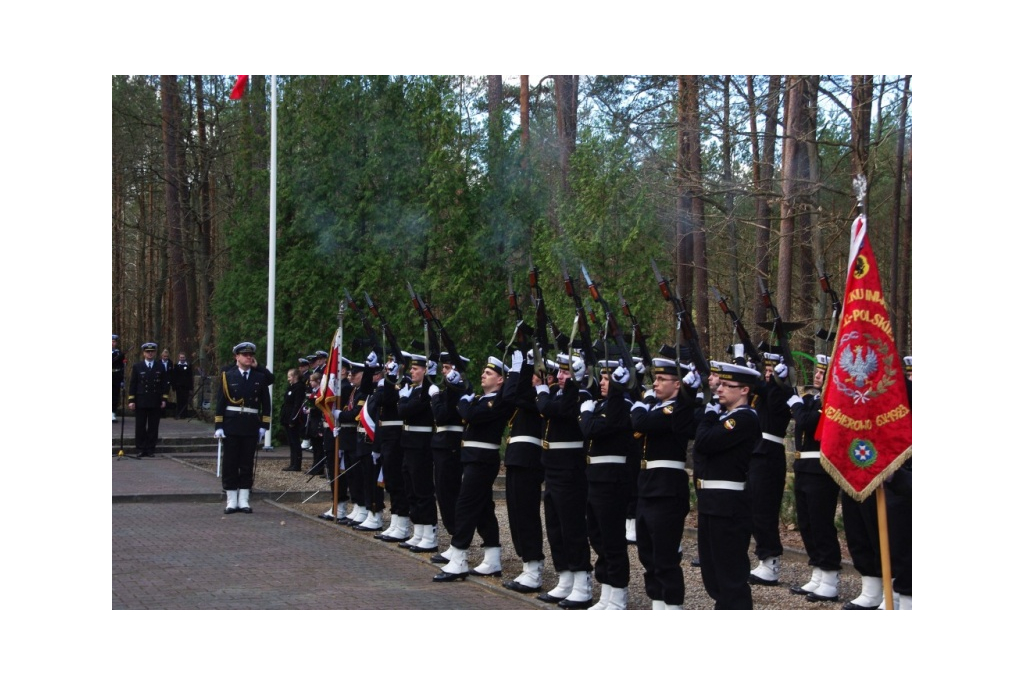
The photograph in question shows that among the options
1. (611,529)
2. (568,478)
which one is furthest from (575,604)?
(568,478)

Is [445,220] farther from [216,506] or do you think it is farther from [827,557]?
[827,557]

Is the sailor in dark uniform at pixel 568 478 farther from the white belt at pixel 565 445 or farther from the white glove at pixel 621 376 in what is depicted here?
the white glove at pixel 621 376

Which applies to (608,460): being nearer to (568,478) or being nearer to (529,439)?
(568,478)

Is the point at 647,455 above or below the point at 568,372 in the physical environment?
below

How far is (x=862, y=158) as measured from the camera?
11820 mm

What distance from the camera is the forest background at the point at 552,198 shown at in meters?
13.8

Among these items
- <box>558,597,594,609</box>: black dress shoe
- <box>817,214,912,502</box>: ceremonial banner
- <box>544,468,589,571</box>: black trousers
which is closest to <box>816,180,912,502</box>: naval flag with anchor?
<box>817,214,912,502</box>: ceremonial banner

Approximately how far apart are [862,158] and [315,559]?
7.20 m

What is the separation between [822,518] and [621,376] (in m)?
1.97

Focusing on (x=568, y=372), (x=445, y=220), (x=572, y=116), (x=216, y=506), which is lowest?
(x=216, y=506)

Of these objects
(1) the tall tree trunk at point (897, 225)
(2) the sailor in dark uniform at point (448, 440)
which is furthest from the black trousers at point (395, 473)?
(1) the tall tree trunk at point (897, 225)

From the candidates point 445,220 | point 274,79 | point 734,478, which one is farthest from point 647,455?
point 274,79

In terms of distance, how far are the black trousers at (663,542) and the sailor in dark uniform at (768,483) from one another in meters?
1.87

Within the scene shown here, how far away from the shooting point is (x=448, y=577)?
8789mm
